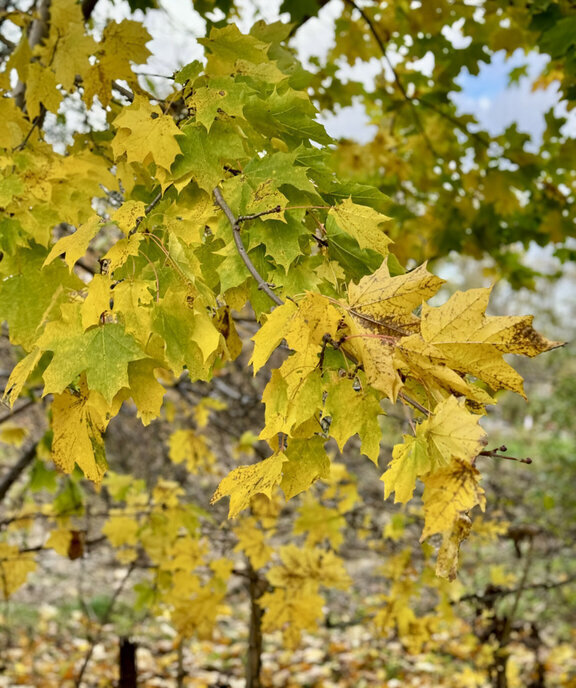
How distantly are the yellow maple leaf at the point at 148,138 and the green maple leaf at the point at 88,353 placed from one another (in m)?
0.27

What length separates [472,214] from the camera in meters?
3.50

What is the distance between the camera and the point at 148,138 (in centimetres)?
94

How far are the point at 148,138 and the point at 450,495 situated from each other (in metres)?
0.70

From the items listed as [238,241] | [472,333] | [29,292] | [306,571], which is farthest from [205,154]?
[306,571]

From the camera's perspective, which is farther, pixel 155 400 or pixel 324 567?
pixel 324 567

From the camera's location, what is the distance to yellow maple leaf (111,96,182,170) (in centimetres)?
93

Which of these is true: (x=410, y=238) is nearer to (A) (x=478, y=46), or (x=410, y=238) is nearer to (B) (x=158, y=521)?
(A) (x=478, y=46)

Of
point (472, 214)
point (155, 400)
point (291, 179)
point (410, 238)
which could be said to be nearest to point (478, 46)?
point (472, 214)

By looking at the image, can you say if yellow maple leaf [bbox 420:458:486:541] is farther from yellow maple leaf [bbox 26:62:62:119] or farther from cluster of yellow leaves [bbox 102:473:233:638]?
cluster of yellow leaves [bbox 102:473:233:638]

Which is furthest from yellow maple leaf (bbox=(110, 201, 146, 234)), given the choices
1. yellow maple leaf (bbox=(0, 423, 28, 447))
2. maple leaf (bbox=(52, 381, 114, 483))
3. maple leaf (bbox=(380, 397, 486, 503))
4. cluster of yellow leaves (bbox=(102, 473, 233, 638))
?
yellow maple leaf (bbox=(0, 423, 28, 447))

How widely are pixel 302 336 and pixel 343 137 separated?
3.30 m

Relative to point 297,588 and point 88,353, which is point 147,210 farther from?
point 297,588

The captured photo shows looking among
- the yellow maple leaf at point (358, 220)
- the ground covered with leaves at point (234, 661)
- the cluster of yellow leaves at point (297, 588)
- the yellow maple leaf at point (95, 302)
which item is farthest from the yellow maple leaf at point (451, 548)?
the ground covered with leaves at point (234, 661)

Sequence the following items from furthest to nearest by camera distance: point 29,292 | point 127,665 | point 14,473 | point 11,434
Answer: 1. point 11,434
2. point 14,473
3. point 127,665
4. point 29,292
